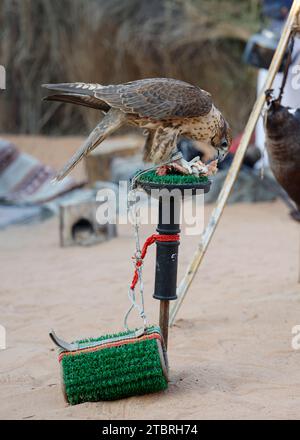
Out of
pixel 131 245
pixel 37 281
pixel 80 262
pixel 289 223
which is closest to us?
pixel 37 281

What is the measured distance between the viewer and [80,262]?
6.32 meters

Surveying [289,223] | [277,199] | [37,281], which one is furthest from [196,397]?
[277,199]

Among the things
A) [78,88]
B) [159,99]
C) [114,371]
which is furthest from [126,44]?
[114,371]

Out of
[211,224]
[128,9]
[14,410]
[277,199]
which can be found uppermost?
[128,9]

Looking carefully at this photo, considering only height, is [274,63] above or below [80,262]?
above

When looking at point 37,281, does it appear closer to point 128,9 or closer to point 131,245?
point 131,245

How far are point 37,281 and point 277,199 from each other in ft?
13.6

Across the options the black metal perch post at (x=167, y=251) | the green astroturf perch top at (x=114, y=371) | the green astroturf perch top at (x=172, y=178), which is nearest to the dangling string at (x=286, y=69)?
the green astroturf perch top at (x=172, y=178)

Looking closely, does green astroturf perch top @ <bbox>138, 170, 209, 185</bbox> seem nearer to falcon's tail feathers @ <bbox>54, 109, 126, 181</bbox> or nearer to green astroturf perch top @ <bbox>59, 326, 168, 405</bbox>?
falcon's tail feathers @ <bbox>54, 109, 126, 181</bbox>

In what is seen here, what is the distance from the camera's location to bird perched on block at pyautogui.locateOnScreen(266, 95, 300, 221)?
4.16m

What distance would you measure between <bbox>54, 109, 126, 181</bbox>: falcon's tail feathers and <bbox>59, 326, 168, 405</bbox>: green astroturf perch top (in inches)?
31.0

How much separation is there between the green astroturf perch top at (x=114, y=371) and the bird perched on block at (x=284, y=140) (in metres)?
1.53

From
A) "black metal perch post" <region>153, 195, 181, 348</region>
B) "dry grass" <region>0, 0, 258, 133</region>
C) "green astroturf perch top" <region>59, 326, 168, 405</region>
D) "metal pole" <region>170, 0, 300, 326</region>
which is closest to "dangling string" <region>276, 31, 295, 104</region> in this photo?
"metal pole" <region>170, 0, 300, 326</region>

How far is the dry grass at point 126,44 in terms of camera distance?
37.6ft
